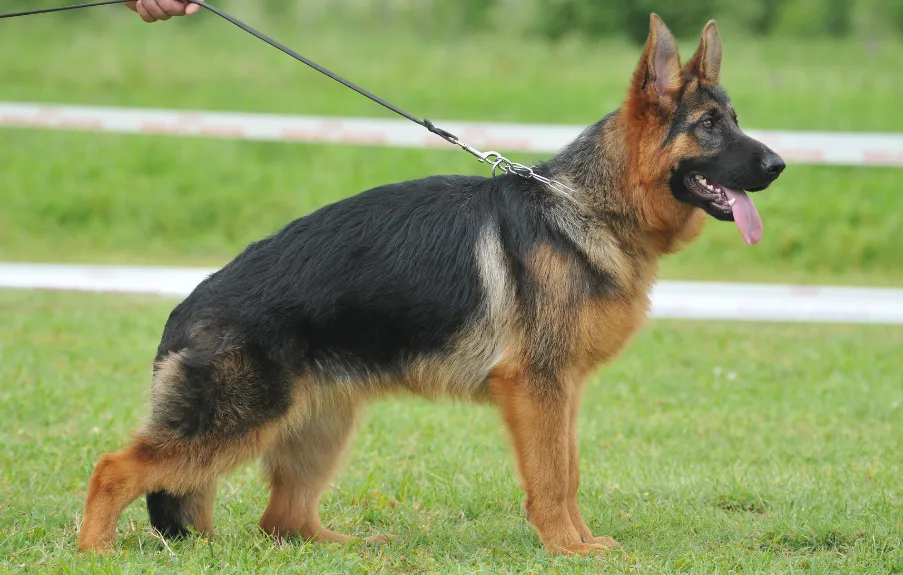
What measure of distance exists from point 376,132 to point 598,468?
7.94 metres

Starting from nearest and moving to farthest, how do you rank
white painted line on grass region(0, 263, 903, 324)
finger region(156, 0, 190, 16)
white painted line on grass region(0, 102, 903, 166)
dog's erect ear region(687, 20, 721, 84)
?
1. dog's erect ear region(687, 20, 721, 84)
2. finger region(156, 0, 190, 16)
3. white painted line on grass region(0, 263, 903, 324)
4. white painted line on grass region(0, 102, 903, 166)

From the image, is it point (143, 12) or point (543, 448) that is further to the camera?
point (143, 12)

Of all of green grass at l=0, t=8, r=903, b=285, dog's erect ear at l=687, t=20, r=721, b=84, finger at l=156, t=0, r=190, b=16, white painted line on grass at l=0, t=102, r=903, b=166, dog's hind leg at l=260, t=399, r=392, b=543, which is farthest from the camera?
green grass at l=0, t=8, r=903, b=285

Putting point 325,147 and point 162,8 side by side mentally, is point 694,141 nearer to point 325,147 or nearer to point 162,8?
point 162,8

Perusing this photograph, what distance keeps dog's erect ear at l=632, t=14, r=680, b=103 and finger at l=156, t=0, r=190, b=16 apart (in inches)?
94.4

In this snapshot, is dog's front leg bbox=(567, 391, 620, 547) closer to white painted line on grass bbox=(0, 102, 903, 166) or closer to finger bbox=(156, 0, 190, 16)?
finger bbox=(156, 0, 190, 16)

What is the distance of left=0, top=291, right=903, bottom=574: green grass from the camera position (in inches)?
178

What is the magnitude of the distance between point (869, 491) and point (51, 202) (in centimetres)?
1135

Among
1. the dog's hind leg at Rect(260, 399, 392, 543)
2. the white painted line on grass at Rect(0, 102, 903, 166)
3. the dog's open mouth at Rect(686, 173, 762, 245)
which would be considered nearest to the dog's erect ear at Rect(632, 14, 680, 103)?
the dog's open mouth at Rect(686, 173, 762, 245)

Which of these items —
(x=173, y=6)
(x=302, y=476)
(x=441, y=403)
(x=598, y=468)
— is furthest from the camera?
(x=441, y=403)

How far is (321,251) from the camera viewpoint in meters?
4.64

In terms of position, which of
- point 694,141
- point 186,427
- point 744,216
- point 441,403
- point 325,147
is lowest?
point 325,147

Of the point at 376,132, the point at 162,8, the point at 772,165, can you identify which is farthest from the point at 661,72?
the point at 376,132

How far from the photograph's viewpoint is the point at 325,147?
591 inches
